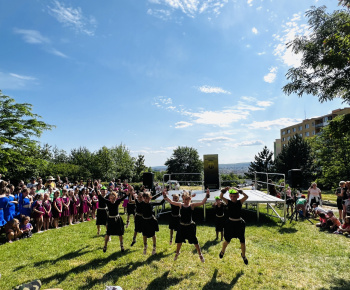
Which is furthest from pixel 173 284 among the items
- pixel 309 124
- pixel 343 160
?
pixel 309 124

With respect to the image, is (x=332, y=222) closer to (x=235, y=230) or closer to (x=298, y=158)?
(x=235, y=230)

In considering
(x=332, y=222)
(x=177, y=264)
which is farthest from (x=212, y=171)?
(x=177, y=264)

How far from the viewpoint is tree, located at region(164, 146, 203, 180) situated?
77562 mm

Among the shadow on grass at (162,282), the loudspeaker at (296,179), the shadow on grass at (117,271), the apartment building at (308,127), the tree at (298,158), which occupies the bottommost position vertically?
the shadow on grass at (162,282)

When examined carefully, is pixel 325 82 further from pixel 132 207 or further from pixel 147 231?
pixel 132 207

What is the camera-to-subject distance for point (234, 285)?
16.7ft

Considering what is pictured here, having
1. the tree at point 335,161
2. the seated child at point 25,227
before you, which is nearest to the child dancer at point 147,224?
the seated child at point 25,227

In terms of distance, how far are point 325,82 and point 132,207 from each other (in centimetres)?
954

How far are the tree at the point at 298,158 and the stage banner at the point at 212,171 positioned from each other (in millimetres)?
31866

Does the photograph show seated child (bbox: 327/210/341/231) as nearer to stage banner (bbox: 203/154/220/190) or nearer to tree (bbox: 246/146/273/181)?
stage banner (bbox: 203/154/220/190)

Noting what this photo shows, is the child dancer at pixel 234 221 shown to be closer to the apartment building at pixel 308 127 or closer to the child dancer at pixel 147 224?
the child dancer at pixel 147 224

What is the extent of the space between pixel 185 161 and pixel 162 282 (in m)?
74.9

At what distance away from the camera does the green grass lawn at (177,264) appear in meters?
5.21

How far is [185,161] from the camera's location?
7994cm
